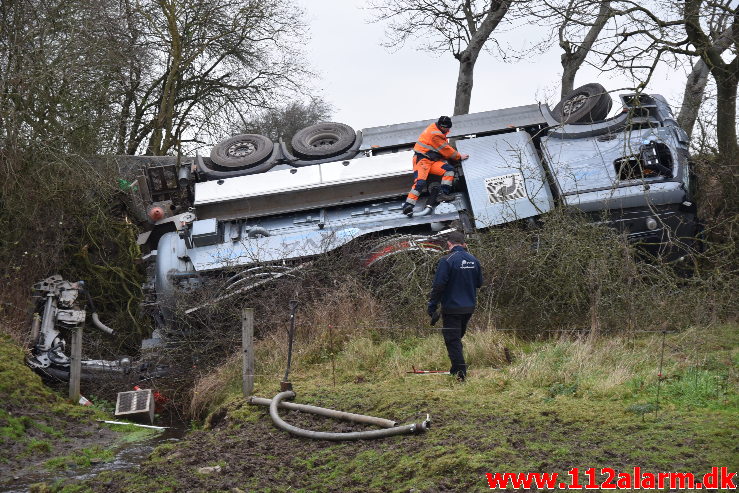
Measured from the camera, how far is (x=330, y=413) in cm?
759

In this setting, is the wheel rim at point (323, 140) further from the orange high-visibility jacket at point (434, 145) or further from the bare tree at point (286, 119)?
the bare tree at point (286, 119)

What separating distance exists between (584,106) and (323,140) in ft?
12.9

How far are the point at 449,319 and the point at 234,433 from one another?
7.36ft

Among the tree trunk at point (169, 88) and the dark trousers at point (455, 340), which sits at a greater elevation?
the tree trunk at point (169, 88)

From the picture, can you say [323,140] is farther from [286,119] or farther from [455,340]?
[286,119]

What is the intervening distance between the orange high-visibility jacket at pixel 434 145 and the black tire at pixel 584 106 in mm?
1928

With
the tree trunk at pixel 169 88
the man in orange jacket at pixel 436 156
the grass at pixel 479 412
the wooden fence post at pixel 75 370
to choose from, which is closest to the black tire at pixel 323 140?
the man in orange jacket at pixel 436 156

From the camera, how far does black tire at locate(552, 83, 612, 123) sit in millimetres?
13305

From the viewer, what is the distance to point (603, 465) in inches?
201

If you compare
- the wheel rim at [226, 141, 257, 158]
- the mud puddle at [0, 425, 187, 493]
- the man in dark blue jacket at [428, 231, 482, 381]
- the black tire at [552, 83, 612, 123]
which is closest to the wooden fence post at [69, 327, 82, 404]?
the mud puddle at [0, 425, 187, 493]

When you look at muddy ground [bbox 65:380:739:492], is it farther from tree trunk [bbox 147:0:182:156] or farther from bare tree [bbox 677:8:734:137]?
tree trunk [bbox 147:0:182:156]

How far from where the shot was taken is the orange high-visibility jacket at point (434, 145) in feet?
40.5

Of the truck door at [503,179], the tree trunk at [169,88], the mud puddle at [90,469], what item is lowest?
the mud puddle at [90,469]

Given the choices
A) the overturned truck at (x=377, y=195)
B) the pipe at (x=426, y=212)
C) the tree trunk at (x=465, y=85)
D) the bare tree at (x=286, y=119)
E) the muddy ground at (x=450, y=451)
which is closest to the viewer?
the muddy ground at (x=450, y=451)
